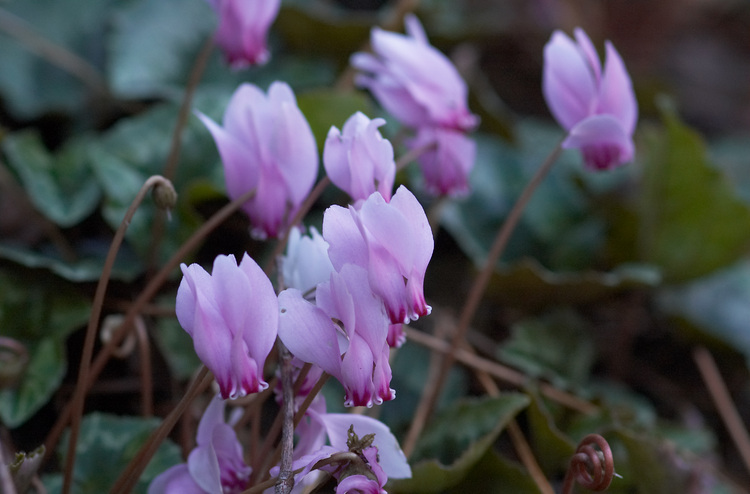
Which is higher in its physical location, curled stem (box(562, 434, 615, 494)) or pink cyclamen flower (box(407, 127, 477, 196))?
pink cyclamen flower (box(407, 127, 477, 196))

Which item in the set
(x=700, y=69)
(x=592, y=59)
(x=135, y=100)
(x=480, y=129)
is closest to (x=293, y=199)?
(x=592, y=59)

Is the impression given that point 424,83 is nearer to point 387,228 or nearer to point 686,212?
point 387,228

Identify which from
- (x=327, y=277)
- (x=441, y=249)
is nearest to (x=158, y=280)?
(x=327, y=277)

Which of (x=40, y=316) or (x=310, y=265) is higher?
(x=310, y=265)

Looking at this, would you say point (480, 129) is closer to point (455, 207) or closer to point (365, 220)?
point (455, 207)

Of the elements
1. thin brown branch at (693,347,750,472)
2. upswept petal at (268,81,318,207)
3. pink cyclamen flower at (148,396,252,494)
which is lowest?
thin brown branch at (693,347,750,472)

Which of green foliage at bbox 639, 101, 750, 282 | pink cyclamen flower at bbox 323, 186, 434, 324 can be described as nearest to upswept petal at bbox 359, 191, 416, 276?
pink cyclamen flower at bbox 323, 186, 434, 324

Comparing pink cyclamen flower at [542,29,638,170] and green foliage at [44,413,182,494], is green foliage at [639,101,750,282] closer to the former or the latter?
pink cyclamen flower at [542,29,638,170]

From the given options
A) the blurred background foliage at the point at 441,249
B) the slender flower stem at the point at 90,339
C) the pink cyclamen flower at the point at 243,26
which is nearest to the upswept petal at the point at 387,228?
the slender flower stem at the point at 90,339
